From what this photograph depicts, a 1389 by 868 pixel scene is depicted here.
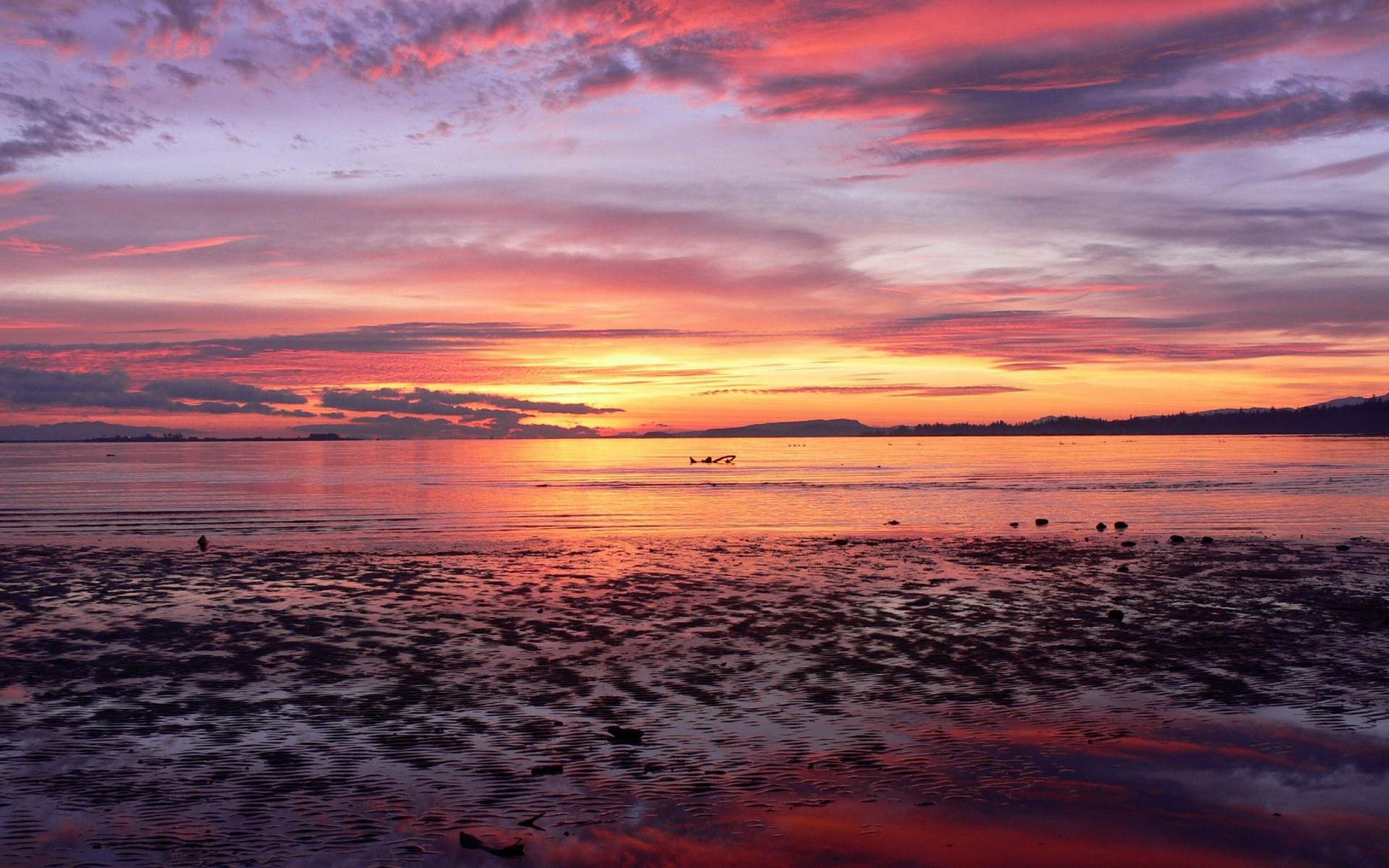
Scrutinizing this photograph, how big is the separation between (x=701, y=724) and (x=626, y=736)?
1090mm

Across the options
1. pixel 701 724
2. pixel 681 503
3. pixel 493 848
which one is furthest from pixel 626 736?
pixel 681 503

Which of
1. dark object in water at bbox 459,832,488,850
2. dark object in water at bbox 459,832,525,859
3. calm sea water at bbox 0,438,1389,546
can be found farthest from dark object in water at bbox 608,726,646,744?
calm sea water at bbox 0,438,1389,546

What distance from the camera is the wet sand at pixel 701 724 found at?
8.32 m

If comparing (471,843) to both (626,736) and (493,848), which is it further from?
(626,736)

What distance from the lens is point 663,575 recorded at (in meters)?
25.4

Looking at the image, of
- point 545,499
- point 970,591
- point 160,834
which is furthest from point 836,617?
point 545,499

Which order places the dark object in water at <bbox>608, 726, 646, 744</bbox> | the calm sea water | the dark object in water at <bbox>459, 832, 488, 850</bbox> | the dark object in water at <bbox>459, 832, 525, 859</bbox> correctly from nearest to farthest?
the dark object in water at <bbox>459, 832, 525, 859</bbox>
the dark object in water at <bbox>459, 832, 488, 850</bbox>
the dark object in water at <bbox>608, 726, 646, 744</bbox>
the calm sea water

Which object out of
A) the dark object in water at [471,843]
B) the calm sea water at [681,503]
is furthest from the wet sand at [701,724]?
the calm sea water at [681,503]

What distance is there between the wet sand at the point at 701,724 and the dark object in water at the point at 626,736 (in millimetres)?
34

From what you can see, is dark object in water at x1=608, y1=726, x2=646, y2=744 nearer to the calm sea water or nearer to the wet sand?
the wet sand

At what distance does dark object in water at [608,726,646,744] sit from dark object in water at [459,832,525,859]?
271 cm

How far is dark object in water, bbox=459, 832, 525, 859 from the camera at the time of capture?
26.1ft

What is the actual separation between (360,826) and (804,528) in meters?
32.2

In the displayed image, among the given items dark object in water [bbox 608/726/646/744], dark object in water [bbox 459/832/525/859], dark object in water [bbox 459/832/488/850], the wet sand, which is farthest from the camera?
dark object in water [bbox 608/726/646/744]
